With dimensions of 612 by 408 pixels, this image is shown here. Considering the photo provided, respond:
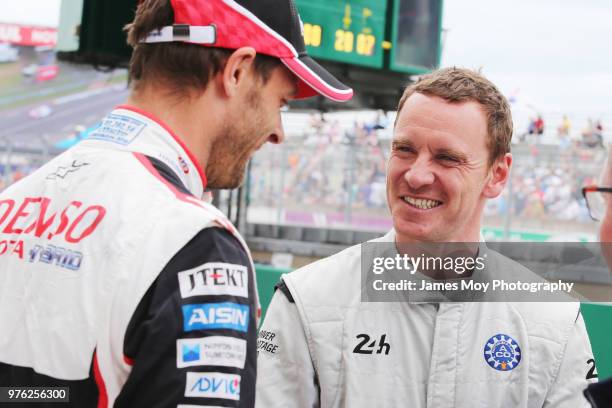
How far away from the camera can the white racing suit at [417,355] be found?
82.8 inches

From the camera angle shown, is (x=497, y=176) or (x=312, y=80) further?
(x=497, y=176)

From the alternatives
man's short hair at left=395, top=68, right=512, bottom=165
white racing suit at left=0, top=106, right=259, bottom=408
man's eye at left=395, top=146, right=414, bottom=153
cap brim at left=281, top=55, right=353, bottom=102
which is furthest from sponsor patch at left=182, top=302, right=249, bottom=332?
man's short hair at left=395, top=68, right=512, bottom=165

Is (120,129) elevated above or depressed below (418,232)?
above

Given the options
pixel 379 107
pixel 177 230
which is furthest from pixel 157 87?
pixel 379 107

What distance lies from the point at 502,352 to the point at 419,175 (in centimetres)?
56

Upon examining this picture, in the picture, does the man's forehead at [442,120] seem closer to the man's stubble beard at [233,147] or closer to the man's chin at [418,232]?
the man's chin at [418,232]

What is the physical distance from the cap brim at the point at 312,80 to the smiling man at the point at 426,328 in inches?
19.0

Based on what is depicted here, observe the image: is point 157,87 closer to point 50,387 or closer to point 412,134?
point 50,387

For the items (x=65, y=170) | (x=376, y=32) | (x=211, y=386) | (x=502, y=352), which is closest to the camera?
(x=211, y=386)

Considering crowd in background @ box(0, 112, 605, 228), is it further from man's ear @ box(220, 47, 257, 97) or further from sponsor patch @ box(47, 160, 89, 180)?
sponsor patch @ box(47, 160, 89, 180)

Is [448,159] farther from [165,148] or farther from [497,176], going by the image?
[165,148]

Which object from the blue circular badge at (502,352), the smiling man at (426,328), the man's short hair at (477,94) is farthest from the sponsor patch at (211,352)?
the man's short hair at (477,94)

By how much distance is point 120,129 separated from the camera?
5.11 ft

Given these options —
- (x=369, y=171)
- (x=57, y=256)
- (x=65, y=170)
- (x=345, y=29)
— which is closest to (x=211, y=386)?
(x=57, y=256)
